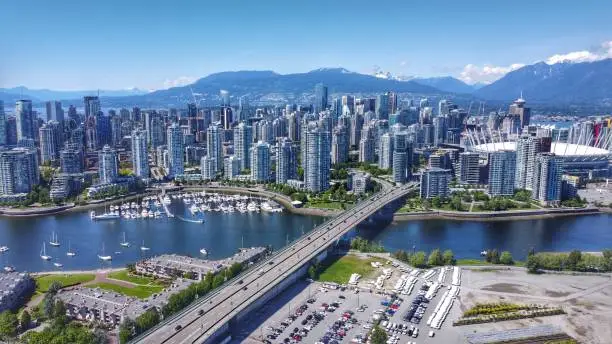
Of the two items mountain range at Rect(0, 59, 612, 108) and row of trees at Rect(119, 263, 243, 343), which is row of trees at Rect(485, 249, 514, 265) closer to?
row of trees at Rect(119, 263, 243, 343)

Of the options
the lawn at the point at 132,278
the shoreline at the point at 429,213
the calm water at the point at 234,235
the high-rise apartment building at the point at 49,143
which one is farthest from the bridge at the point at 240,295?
the high-rise apartment building at the point at 49,143

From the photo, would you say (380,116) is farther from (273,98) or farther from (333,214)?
(273,98)

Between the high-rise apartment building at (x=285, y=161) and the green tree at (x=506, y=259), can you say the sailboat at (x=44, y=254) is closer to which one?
the high-rise apartment building at (x=285, y=161)

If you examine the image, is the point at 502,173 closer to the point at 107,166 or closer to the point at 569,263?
the point at 569,263

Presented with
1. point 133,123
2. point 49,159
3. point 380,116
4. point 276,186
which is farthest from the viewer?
point 380,116

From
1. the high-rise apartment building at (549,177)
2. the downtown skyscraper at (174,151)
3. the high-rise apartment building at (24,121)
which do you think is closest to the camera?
the high-rise apartment building at (549,177)

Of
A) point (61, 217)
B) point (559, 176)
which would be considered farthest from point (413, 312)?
point (61, 217)
